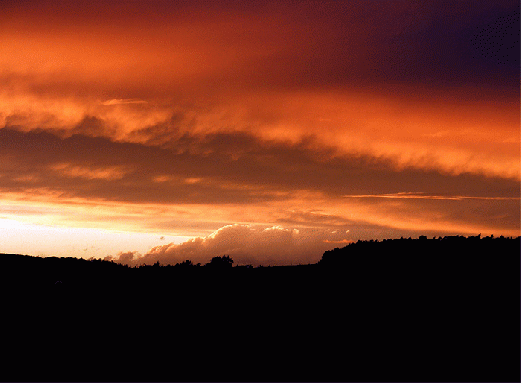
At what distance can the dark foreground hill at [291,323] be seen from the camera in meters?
16.9

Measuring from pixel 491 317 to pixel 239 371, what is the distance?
10.5 meters

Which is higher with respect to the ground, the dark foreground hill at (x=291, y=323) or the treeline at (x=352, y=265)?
the treeline at (x=352, y=265)

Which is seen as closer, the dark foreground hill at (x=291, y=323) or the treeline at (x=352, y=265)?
the dark foreground hill at (x=291, y=323)

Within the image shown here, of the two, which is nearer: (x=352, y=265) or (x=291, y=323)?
(x=291, y=323)

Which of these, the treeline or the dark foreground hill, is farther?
the treeline

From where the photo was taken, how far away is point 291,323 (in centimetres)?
2098

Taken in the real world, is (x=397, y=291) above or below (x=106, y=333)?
above

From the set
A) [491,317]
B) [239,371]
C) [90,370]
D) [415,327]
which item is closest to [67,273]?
[90,370]

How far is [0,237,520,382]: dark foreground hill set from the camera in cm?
1694

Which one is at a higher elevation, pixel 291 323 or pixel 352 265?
pixel 352 265

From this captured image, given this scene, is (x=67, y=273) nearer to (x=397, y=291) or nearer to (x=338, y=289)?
(x=338, y=289)

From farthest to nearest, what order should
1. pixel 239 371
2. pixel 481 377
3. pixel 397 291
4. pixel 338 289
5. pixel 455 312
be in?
pixel 338 289, pixel 397 291, pixel 455 312, pixel 239 371, pixel 481 377

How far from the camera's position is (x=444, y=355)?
17219mm

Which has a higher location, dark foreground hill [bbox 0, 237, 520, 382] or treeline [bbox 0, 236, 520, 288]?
treeline [bbox 0, 236, 520, 288]
